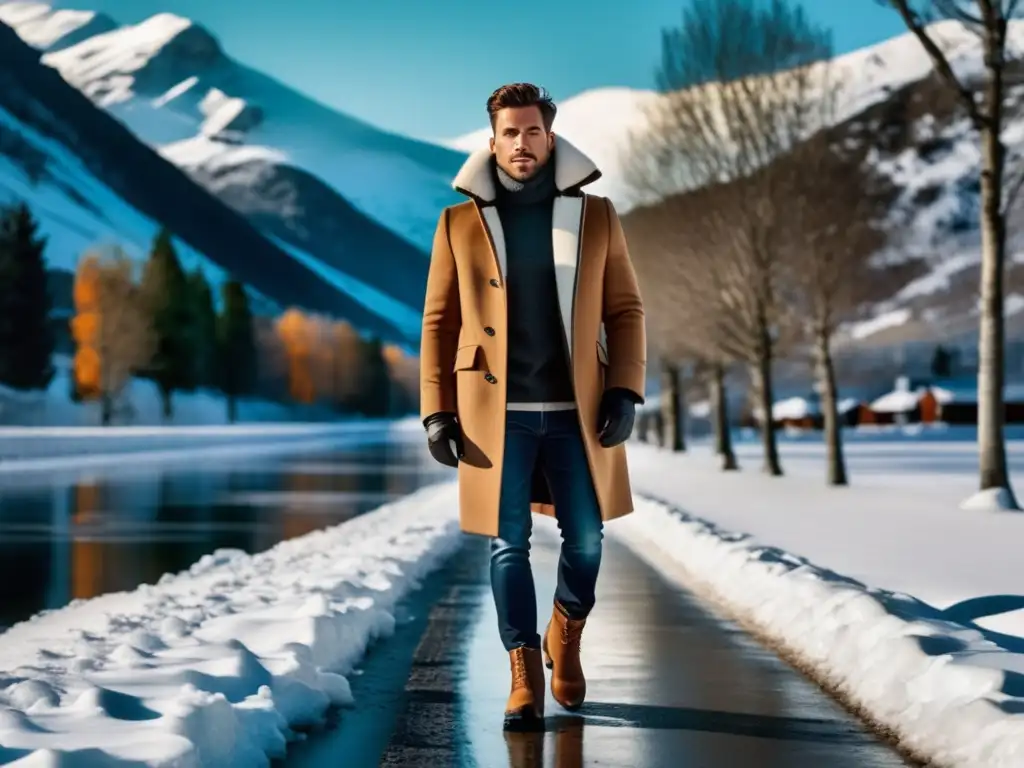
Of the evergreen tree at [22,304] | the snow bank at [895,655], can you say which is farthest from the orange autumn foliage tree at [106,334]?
the snow bank at [895,655]

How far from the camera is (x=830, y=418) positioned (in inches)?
1110

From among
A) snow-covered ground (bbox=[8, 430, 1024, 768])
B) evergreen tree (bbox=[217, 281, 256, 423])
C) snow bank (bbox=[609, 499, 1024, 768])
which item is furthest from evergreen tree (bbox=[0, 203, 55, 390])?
snow bank (bbox=[609, 499, 1024, 768])

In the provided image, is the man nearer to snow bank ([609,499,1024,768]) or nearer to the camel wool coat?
the camel wool coat

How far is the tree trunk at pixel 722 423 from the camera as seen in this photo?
38.1 meters

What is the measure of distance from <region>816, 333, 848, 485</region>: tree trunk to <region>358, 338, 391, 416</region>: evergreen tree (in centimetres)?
13020

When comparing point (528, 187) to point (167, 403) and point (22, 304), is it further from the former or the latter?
point (167, 403)

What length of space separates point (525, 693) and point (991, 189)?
1564 centimetres

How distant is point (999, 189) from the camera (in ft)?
64.1

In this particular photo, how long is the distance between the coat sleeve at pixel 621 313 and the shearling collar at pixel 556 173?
0.24 meters

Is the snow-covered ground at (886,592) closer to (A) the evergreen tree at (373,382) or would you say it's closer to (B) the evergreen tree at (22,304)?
(B) the evergreen tree at (22,304)

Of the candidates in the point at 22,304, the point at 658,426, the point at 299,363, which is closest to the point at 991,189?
the point at 658,426

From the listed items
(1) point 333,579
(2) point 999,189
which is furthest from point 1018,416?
(1) point 333,579

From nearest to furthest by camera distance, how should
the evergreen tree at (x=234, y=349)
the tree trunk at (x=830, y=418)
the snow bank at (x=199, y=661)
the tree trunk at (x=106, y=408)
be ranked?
1. the snow bank at (x=199, y=661)
2. the tree trunk at (x=830, y=418)
3. the tree trunk at (x=106, y=408)
4. the evergreen tree at (x=234, y=349)

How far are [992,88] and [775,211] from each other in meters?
11.3
